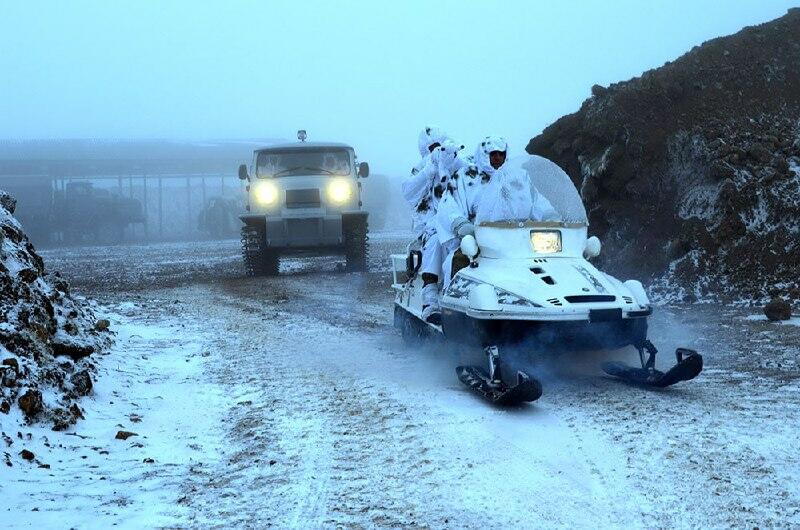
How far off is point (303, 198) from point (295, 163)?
0.76 m

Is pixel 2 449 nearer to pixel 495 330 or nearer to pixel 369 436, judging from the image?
pixel 369 436

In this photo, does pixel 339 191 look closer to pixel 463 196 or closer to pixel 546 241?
pixel 463 196

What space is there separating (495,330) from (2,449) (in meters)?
3.21

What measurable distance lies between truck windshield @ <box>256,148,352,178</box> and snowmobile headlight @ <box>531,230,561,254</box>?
12524 millimetres

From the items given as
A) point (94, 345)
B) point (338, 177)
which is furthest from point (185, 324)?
point (338, 177)

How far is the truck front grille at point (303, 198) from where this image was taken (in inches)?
750

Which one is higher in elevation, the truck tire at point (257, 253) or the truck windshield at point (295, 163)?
the truck windshield at point (295, 163)

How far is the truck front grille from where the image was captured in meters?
19.0

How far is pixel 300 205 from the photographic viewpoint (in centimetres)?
1914

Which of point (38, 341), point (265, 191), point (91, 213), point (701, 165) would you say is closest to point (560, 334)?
point (38, 341)

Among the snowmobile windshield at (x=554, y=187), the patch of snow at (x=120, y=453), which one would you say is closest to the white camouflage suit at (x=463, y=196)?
the snowmobile windshield at (x=554, y=187)

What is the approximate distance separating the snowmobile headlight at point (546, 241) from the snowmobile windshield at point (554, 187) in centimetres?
15

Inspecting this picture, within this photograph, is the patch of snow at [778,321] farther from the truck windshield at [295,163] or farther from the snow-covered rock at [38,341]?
the truck windshield at [295,163]

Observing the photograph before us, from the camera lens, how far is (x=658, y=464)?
4.73 meters
